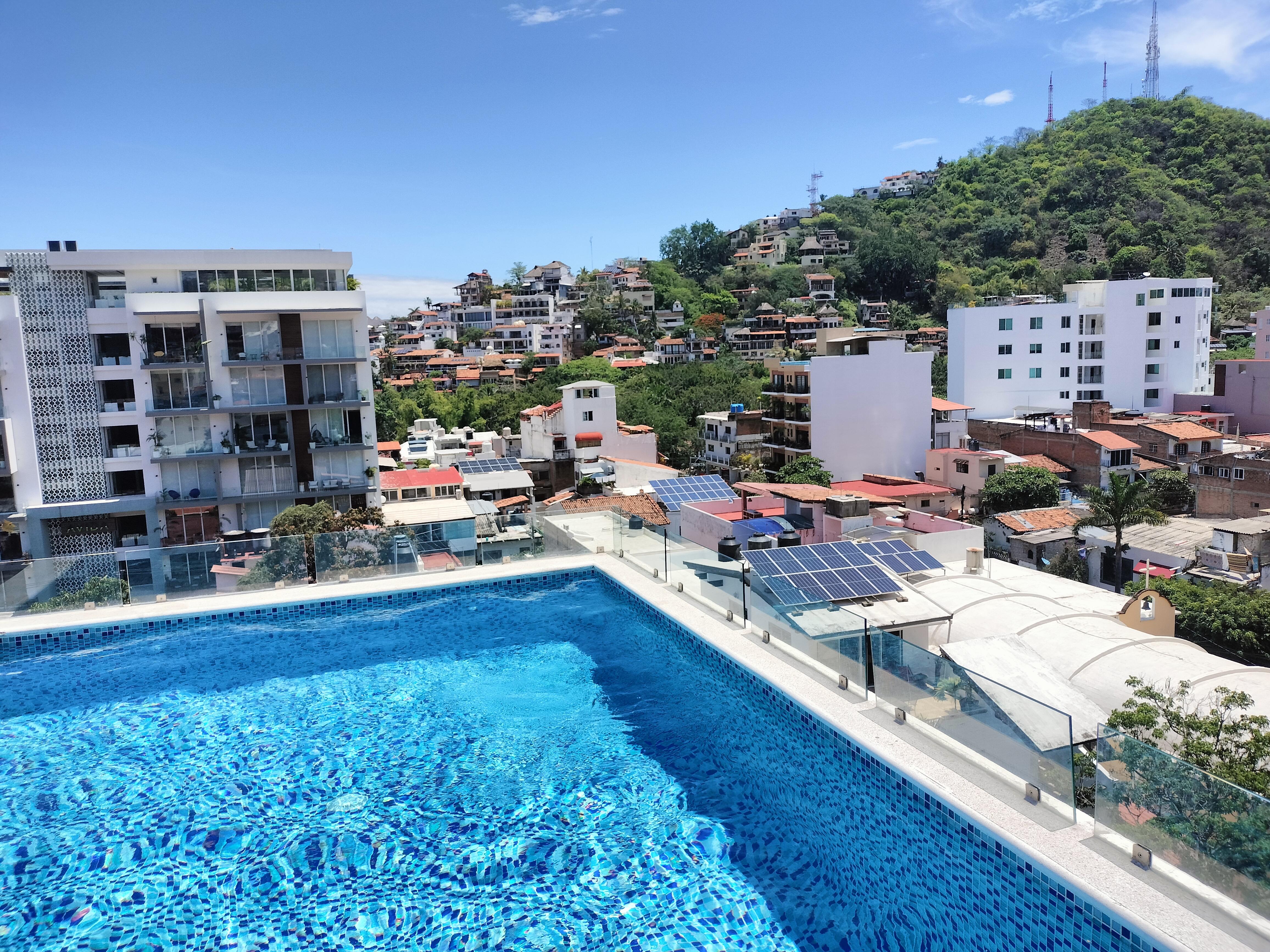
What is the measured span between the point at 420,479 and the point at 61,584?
1856 cm

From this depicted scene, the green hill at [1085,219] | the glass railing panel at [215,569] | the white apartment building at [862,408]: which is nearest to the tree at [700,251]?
the green hill at [1085,219]

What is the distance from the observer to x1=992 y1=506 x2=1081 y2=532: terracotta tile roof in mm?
28234

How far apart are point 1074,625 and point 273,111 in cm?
2871

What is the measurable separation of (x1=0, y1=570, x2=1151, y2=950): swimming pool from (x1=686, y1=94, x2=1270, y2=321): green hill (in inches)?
2723

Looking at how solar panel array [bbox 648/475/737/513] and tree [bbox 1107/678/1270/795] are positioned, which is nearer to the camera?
tree [bbox 1107/678/1270/795]

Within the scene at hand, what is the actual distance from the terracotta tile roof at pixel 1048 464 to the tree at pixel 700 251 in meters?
68.4

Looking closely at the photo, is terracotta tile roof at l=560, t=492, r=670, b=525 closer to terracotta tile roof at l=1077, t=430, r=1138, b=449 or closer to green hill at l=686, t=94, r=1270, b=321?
terracotta tile roof at l=1077, t=430, r=1138, b=449

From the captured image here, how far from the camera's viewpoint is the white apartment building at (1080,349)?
47656 mm

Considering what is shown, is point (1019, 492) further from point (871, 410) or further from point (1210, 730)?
point (1210, 730)

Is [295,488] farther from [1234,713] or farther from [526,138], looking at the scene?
[526,138]

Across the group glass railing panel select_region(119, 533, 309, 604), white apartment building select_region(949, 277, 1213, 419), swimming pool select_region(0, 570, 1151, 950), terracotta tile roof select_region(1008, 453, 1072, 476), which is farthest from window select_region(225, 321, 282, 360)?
white apartment building select_region(949, 277, 1213, 419)

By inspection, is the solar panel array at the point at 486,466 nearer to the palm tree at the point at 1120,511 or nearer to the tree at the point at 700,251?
the palm tree at the point at 1120,511

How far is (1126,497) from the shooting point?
23.5m

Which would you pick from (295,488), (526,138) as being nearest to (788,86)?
(526,138)
